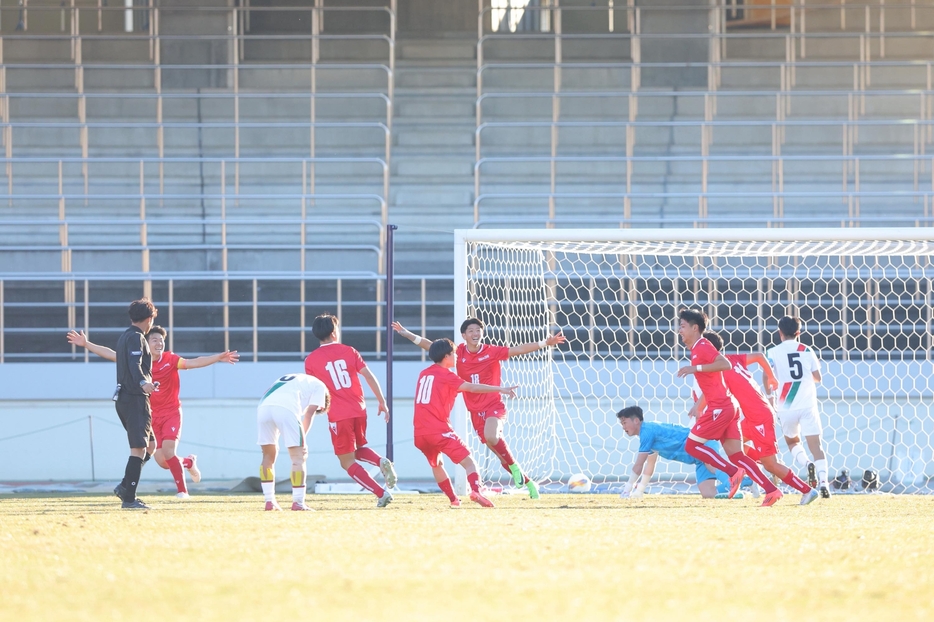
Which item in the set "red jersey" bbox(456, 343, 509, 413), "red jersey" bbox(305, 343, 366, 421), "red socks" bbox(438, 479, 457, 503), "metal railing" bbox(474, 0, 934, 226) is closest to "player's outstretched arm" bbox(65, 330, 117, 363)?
"red jersey" bbox(305, 343, 366, 421)

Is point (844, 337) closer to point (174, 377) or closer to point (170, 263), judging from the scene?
point (174, 377)

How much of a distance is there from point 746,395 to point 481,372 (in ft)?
7.05

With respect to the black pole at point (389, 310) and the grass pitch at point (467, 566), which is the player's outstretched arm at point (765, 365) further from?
the black pole at point (389, 310)

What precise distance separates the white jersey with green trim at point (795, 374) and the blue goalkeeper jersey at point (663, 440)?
3.23 feet

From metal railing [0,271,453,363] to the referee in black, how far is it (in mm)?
4605

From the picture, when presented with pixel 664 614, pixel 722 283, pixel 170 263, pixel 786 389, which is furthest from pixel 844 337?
pixel 664 614

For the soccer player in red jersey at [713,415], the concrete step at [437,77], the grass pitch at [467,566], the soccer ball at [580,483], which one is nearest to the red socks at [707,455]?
the soccer player in red jersey at [713,415]

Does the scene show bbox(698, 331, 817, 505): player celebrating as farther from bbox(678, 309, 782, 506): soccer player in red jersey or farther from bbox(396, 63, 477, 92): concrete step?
bbox(396, 63, 477, 92): concrete step

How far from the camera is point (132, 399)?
806 centimetres

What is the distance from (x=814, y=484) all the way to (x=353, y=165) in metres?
9.22

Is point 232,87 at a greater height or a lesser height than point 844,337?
greater

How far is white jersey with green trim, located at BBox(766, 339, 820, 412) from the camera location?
9.66 m

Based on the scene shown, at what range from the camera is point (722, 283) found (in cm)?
1390

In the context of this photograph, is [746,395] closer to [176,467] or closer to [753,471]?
[753,471]
